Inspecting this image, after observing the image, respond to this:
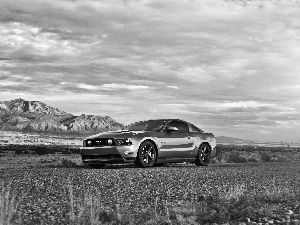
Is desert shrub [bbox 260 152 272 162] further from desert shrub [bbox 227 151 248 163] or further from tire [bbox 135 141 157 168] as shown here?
tire [bbox 135 141 157 168]

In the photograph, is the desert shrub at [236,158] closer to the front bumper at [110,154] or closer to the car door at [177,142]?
the car door at [177,142]

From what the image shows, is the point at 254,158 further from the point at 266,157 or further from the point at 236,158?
the point at 236,158

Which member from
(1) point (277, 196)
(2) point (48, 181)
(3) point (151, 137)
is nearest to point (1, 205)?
(2) point (48, 181)

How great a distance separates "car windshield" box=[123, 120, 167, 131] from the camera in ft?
56.1

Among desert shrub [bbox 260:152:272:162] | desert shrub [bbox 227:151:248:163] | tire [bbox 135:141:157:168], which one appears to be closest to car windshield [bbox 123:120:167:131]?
tire [bbox 135:141:157:168]

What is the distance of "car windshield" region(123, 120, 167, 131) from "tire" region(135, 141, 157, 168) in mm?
922

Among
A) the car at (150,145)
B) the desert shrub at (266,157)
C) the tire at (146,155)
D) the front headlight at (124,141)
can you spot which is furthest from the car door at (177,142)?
the desert shrub at (266,157)

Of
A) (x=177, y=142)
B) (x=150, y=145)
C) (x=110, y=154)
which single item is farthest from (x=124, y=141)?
(x=177, y=142)

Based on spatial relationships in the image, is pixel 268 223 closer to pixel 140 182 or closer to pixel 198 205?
pixel 198 205

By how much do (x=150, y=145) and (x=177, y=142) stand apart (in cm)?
141

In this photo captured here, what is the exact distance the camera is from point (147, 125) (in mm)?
17484

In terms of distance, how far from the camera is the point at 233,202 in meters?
8.87

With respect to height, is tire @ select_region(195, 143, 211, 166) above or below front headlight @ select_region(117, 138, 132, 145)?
below

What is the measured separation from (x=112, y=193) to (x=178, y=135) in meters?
7.90
